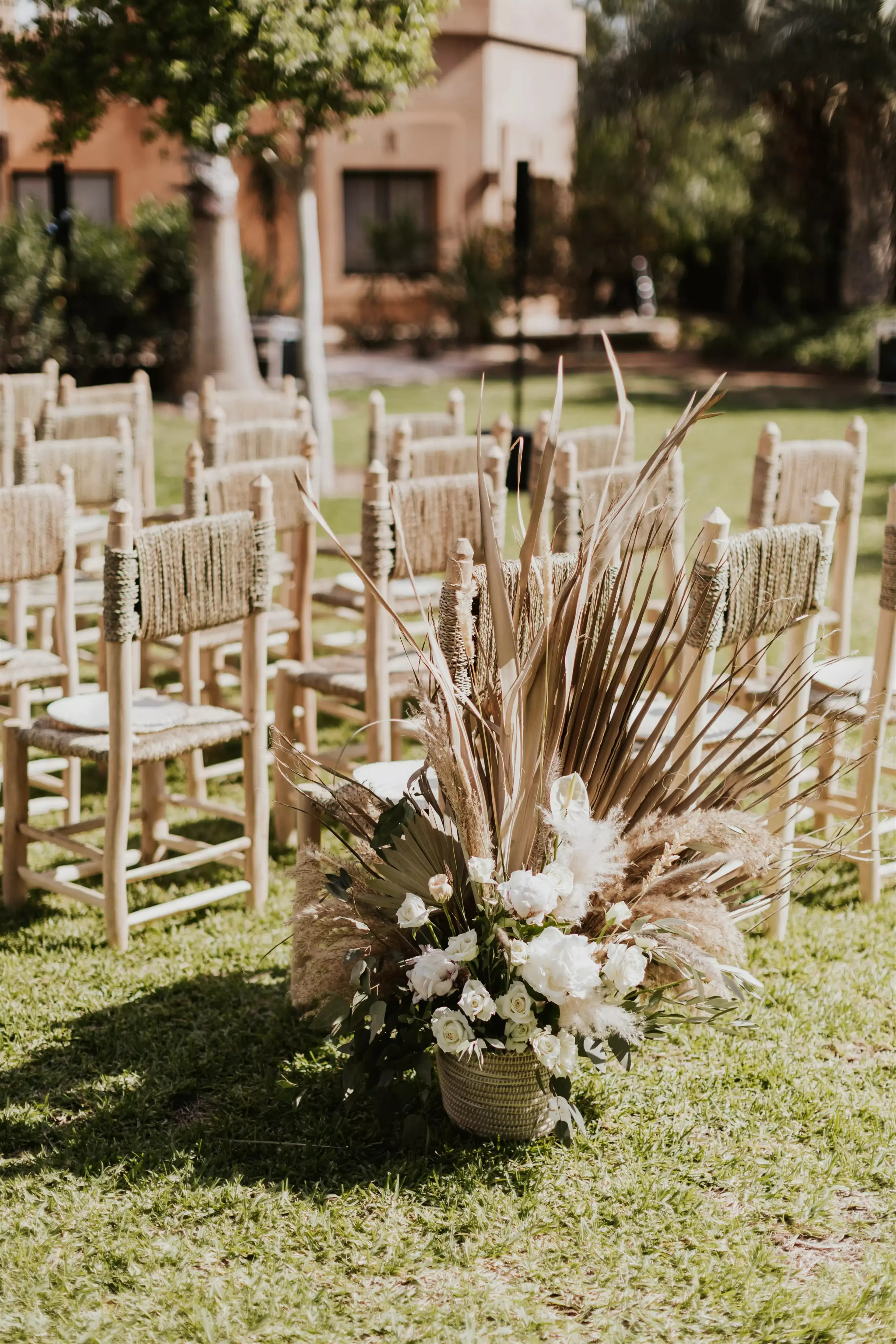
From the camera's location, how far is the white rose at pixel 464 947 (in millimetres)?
2641

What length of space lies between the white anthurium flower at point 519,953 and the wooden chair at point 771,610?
629 millimetres

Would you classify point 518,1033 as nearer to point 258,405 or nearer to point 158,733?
point 158,733

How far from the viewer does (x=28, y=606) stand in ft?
17.1

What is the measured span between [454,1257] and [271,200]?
19.5 m

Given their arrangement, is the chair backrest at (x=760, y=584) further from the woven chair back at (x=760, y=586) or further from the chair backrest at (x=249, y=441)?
the chair backrest at (x=249, y=441)

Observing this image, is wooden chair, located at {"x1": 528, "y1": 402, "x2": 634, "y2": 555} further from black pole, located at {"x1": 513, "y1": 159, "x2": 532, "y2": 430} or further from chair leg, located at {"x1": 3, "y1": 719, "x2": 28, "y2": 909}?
black pole, located at {"x1": 513, "y1": 159, "x2": 532, "y2": 430}

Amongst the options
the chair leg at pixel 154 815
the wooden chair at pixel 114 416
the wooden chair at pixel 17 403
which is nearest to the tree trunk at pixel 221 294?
the wooden chair at pixel 17 403

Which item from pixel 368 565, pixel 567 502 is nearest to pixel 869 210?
pixel 567 502

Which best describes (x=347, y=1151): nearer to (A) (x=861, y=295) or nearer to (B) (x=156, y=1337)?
A: (B) (x=156, y=1337)

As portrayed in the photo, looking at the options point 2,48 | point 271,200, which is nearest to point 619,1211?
point 2,48

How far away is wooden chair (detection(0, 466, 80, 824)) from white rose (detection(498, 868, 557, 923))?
1755 millimetres

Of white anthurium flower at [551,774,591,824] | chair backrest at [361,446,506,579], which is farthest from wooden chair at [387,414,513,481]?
white anthurium flower at [551,774,591,824]

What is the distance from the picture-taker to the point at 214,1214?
2.76m

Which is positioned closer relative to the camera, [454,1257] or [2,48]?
[454,1257]
